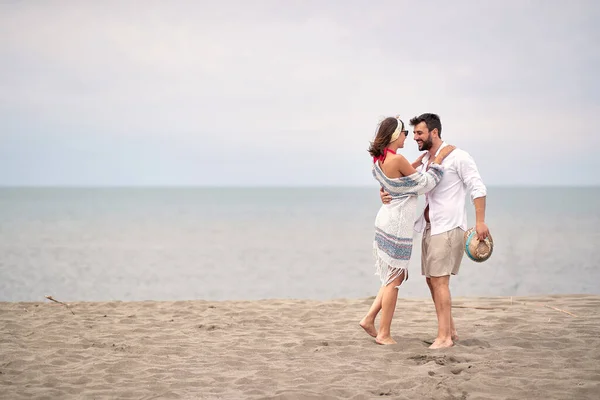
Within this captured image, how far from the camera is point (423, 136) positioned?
5793 mm

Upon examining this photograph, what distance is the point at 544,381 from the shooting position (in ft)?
15.8

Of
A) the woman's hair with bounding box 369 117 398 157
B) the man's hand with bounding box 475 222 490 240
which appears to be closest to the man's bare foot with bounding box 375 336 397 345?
the man's hand with bounding box 475 222 490 240

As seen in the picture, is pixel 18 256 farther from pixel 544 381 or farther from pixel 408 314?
pixel 544 381

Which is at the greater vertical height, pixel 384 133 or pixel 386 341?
pixel 384 133

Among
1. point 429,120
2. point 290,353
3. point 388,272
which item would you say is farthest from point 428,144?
point 290,353

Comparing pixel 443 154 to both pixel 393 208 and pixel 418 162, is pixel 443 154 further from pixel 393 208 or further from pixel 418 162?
pixel 393 208

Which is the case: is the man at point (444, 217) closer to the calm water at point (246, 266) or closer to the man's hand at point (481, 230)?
the man's hand at point (481, 230)

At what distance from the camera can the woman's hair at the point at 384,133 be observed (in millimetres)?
5812

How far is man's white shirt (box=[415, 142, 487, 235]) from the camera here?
5.67m

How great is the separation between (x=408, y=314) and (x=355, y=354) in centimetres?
220

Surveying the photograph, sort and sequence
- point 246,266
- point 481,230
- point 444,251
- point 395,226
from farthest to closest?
point 246,266 < point 395,226 < point 444,251 < point 481,230

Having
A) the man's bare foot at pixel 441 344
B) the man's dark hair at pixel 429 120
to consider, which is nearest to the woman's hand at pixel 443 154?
the man's dark hair at pixel 429 120

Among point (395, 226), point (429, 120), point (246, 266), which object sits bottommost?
point (246, 266)

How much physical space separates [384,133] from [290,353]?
217cm
